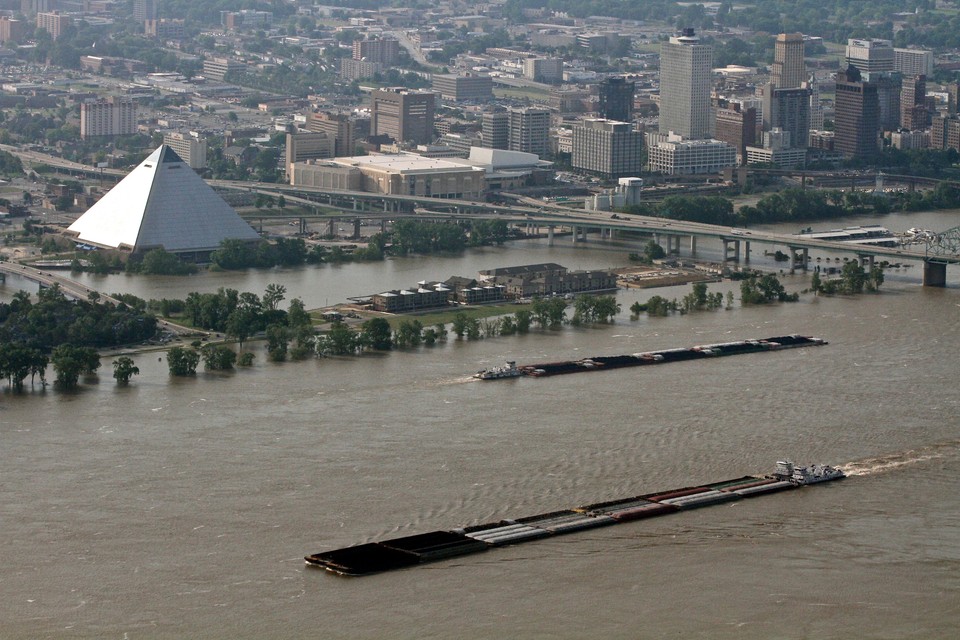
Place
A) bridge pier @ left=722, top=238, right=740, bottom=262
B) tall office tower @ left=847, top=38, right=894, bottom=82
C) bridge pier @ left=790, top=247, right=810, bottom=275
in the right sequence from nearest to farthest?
bridge pier @ left=790, top=247, right=810, bottom=275 < bridge pier @ left=722, top=238, right=740, bottom=262 < tall office tower @ left=847, top=38, right=894, bottom=82

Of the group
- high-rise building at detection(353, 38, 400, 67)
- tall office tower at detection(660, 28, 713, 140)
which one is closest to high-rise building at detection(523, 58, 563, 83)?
high-rise building at detection(353, 38, 400, 67)

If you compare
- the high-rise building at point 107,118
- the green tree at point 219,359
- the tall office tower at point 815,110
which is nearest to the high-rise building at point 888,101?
the tall office tower at point 815,110

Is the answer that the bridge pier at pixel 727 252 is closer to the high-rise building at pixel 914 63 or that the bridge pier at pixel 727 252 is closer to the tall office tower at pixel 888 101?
the tall office tower at pixel 888 101

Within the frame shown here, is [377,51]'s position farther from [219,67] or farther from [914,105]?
[914,105]

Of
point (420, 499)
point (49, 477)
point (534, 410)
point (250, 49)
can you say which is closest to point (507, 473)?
point (420, 499)

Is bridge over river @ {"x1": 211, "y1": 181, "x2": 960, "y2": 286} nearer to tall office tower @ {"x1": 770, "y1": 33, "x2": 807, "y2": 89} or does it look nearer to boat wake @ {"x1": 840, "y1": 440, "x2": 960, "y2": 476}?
boat wake @ {"x1": 840, "y1": 440, "x2": 960, "y2": 476}

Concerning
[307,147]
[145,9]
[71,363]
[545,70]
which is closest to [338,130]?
[307,147]

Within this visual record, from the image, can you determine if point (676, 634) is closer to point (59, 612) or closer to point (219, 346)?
point (59, 612)

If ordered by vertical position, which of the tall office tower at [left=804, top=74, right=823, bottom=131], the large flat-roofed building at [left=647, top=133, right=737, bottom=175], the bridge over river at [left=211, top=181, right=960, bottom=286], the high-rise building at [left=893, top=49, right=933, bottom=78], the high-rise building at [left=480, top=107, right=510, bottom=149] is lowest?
the bridge over river at [left=211, top=181, right=960, bottom=286]
